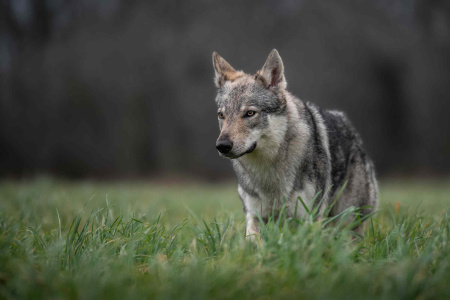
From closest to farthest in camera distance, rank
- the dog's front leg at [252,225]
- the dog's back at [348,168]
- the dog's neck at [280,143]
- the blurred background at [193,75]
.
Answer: the dog's front leg at [252,225]
the dog's neck at [280,143]
the dog's back at [348,168]
the blurred background at [193,75]

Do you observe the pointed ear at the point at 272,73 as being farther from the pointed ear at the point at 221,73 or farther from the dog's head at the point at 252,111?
the pointed ear at the point at 221,73

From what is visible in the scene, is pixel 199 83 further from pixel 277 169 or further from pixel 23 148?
pixel 277 169

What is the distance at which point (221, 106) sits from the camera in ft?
11.5

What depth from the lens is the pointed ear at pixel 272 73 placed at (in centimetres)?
350

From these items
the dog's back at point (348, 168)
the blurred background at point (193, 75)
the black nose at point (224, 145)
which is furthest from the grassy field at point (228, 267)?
the blurred background at point (193, 75)

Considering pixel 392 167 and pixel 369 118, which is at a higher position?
pixel 369 118

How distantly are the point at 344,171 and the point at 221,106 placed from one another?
1.58 m

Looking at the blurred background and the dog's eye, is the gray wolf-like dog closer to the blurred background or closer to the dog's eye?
the dog's eye

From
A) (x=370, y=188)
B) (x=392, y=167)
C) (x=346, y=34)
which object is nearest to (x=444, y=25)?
(x=346, y=34)

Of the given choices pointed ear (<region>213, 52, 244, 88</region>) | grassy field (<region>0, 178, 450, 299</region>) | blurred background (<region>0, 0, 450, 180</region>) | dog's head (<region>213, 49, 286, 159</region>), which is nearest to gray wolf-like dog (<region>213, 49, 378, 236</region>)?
dog's head (<region>213, 49, 286, 159</region>)

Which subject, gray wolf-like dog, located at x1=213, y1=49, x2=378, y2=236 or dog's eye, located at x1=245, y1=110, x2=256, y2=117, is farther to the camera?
dog's eye, located at x1=245, y1=110, x2=256, y2=117

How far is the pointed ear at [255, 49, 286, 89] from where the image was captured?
11.5 feet

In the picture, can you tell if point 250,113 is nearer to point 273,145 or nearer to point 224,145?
point 273,145

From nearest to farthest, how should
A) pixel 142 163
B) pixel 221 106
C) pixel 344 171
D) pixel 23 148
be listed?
pixel 221 106, pixel 344 171, pixel 23 148, pixel 142 163
